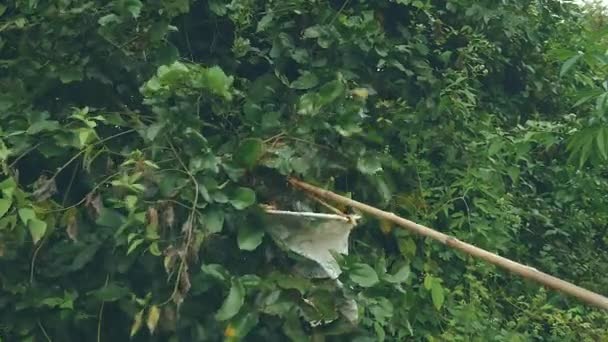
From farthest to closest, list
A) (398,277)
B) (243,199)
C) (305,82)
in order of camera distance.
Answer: (305,82) → (398,277) → (243,199)

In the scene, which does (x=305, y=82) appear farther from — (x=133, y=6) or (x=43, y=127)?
(x=43, y=127)

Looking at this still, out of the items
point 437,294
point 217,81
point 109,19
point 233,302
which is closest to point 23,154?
point 109,19

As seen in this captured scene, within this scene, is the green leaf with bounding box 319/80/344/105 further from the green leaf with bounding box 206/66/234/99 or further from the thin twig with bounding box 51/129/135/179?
the thin twig with bounding box 51/129/135/179

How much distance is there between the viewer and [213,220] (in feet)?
7.12

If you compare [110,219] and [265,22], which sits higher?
[265,22]

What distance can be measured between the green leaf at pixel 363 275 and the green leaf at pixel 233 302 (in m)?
0.28

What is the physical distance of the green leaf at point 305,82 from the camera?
8.54 feet

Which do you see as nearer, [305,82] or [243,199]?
[243,199]

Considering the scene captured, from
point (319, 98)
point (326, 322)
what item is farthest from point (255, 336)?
point (319, 98)

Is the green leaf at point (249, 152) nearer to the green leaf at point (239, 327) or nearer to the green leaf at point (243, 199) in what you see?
the green leaf at point (243, 199)

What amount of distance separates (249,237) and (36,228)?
52 centimetres

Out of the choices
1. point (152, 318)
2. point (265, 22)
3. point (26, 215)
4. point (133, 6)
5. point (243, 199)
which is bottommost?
point (152, 318)

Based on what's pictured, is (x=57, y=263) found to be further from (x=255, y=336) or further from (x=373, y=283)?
(x=373, y=283)

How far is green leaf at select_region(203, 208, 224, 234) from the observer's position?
215 centimetres
